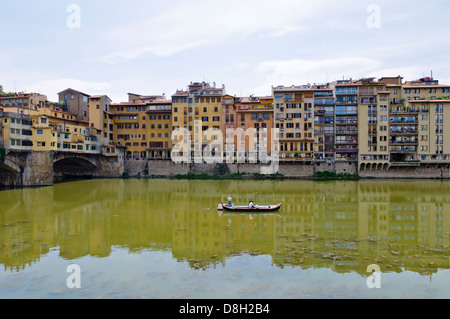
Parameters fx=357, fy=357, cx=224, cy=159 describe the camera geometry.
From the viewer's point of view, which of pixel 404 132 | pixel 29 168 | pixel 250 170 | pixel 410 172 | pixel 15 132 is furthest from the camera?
pixel 250 170

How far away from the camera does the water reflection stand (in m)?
20.1

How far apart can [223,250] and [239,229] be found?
559cm

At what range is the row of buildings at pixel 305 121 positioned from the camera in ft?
239

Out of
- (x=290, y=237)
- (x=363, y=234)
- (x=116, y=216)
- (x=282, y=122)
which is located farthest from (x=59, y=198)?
(x=282, y=122)

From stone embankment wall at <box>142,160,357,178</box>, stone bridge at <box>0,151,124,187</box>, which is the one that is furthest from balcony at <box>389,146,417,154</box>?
stone bridge at <box>0,151,124,187</box>

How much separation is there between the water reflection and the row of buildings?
29257mm

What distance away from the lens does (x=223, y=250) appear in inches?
851

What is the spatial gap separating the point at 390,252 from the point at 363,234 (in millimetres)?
4678

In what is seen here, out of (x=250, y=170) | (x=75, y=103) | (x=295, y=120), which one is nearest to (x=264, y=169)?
(x=250, y=170)

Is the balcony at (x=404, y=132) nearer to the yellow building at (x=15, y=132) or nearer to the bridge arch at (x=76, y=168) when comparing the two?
the bridge arch at (x=76, y=168)

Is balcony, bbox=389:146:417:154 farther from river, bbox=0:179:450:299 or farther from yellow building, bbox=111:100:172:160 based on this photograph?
yellow building, bbox=111:100:172:160

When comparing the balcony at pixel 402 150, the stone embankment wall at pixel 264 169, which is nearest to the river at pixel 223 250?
the stone embankment wall at pixel 264 169

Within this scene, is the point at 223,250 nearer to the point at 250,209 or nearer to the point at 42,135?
the point at 250,209

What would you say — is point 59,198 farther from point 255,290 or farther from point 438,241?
point 438,241
